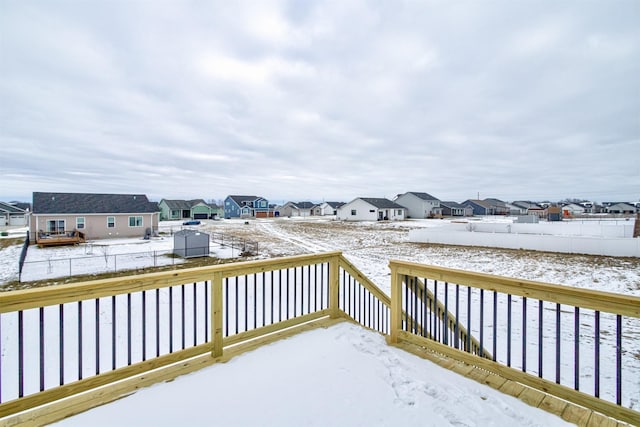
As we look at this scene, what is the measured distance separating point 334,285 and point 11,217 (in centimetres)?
6204

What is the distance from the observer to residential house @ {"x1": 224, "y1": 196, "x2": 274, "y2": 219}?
6017cm

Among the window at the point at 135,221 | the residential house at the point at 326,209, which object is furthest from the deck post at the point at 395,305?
the residential house at the point at 326,209

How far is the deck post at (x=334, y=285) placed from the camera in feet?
14.5

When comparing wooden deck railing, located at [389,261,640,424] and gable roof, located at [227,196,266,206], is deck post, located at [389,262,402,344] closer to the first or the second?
wooden deck railing, located at [389,261,640,424]

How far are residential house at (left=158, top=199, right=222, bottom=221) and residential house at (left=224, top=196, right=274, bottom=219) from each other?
3996mm

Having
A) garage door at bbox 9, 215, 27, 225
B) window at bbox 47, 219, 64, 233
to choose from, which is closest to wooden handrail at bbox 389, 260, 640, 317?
window at bbox 47, 219, 64, 233

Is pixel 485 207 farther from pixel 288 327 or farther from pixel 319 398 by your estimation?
pixel 319 398

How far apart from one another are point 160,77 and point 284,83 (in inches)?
234

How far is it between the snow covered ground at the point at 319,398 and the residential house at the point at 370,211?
4521cm

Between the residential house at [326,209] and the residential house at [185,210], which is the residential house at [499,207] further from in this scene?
the residential house at [185,210]

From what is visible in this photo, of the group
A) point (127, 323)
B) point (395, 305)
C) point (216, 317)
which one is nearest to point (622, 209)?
point (395, 305)

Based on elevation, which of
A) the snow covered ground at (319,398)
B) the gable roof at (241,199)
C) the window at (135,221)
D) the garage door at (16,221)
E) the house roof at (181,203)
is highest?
the gable roof at (241,199)

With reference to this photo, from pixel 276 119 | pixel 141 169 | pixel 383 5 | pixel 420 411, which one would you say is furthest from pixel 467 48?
pixel 141 169

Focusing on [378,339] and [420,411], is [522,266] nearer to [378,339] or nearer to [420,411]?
[378,339]
